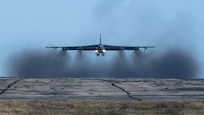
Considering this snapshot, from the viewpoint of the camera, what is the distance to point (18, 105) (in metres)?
31.7

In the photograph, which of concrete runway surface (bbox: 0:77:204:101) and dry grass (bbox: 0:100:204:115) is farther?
concrete runway surface (bbox: 0:77:204:101)

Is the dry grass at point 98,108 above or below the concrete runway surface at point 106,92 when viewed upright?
above

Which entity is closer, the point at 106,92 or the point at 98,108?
the point at 98,108

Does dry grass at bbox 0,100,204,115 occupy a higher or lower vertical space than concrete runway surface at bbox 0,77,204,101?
higher

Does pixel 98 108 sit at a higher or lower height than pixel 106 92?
higher

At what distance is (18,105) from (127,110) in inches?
241

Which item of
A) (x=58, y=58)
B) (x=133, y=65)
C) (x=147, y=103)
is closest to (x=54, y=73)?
(x=58, y=58)

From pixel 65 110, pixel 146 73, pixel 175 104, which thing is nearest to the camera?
pixel 65 110

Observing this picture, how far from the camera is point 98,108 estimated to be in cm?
3084

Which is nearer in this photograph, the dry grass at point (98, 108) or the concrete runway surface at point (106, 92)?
the dry grass at point (98, 108)

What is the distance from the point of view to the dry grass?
29312mm

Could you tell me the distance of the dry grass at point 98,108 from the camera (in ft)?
96.2

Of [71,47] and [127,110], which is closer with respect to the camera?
[127,110]

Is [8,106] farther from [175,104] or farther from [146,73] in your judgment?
[146,73]
